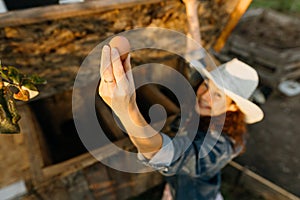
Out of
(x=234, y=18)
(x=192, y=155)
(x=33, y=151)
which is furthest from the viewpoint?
(x=234, y=18)

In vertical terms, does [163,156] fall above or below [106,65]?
below

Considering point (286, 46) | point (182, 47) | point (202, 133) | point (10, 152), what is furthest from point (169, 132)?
point (286, 46)

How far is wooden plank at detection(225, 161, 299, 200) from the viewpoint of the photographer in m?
2.64

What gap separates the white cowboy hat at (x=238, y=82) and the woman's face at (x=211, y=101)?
0.04 metres

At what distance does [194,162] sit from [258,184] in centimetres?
167

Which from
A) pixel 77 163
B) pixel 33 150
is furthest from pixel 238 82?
pixel 33 150

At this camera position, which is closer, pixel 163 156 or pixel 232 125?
pixel 163 156

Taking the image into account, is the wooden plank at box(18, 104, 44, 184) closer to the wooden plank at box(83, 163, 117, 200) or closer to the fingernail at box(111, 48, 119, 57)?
the wooden plank at box(83, 163, 117, 200)

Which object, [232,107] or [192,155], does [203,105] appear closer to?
[232,107]

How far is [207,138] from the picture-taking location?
1.57 m

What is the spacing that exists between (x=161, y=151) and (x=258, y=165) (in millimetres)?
2674

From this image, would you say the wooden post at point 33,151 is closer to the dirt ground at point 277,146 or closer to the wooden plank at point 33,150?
the wooden plank at point 33,150

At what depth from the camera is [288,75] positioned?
15.2 feet

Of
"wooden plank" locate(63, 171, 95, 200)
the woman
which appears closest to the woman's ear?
the woman
